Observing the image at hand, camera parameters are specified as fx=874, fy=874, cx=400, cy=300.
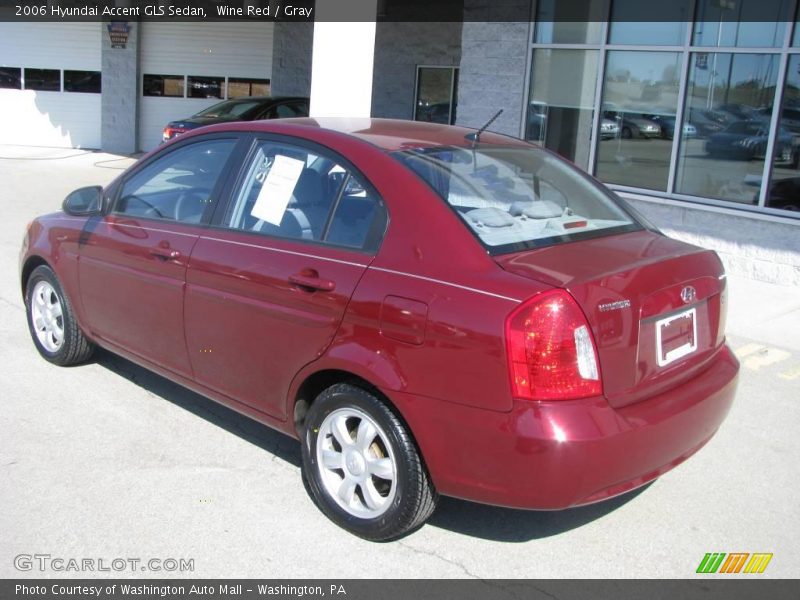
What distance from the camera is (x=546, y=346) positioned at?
10.2 feet

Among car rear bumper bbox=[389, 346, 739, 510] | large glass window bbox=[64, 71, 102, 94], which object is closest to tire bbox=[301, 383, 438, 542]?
car rear bumper bbox=[389, 346, 739, 510]

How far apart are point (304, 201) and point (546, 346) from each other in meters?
1.43

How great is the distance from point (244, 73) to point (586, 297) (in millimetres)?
17715

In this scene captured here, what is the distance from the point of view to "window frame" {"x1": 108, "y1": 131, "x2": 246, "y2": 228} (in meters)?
4.29

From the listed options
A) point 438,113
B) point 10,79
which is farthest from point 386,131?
point 10,79

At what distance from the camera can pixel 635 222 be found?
13.9 feet

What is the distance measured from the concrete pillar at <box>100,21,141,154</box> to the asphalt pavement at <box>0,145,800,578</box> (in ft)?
50.2

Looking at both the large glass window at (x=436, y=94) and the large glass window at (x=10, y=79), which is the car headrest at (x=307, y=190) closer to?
the large glass window at (x=436, y=94)

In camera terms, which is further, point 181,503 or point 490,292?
point 181,503

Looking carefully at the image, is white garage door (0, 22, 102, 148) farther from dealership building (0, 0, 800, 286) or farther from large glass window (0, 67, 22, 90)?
dealership building (0, 0, 800, 286)

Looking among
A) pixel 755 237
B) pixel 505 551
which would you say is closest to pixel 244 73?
pixel 755 237

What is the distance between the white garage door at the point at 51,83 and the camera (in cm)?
1984
